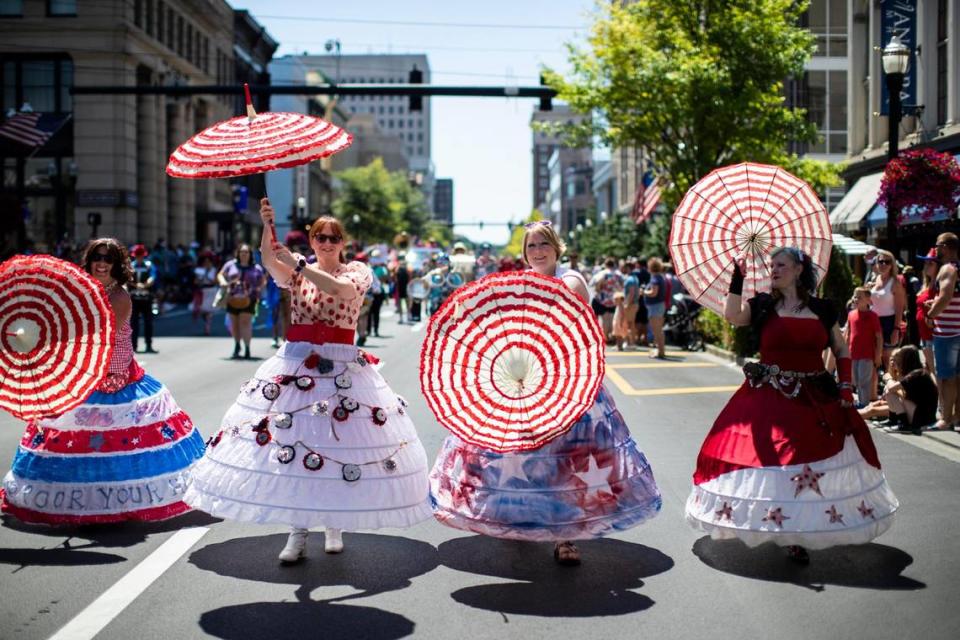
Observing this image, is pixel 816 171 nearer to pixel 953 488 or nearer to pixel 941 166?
pixel 941 166

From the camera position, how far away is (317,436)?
6.10 meters

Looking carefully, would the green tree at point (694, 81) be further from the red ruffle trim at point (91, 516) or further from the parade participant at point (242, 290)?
the red ruffle trim at point (91, 516)

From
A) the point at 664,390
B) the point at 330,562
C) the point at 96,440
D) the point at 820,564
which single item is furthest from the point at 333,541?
the point at 664,390

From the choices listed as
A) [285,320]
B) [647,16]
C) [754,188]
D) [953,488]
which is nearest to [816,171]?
[647,16]

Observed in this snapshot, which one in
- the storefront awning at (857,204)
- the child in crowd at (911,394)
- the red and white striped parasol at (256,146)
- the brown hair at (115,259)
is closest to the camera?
the red and white striped parasol at (256,146)

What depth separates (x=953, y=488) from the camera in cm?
899

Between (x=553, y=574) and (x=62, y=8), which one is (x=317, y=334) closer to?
(x=553, y=574)

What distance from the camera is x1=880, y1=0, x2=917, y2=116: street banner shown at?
26812 millimetres

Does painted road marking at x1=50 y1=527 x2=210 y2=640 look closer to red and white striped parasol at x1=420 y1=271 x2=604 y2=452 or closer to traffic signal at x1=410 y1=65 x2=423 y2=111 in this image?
red and white striped parasol at x1=420 y1=271 x2=604 y2=452

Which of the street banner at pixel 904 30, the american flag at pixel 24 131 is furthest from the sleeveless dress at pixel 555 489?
the american flag at pixel 24 131

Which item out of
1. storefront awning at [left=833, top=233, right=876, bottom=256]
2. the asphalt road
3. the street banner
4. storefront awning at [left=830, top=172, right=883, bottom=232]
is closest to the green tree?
storefront awning at [left=830, top=172, right=883, bottom=232]

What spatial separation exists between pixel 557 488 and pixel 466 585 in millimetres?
698

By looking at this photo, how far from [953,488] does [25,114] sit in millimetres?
30229

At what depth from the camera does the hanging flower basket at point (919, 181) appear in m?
15.2
